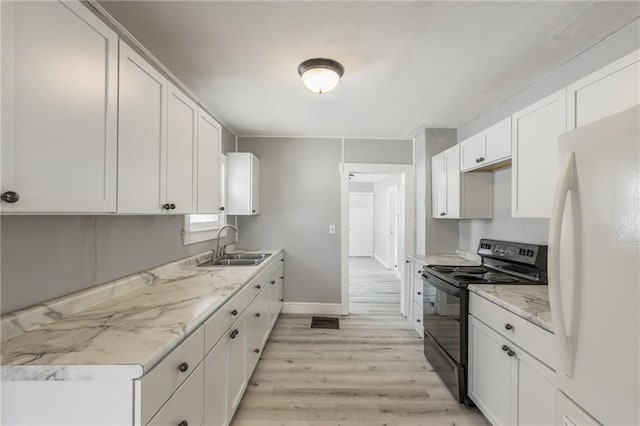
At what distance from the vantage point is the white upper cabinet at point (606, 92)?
1.26m

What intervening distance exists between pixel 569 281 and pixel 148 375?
1475mm

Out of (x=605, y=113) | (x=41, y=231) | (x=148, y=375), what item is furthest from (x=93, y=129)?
(x=605, y=113)

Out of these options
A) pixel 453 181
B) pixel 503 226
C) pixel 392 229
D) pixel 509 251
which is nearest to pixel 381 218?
pixel 392 229

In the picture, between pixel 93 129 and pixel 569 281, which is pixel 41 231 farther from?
pixel 569 281

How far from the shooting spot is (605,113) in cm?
137

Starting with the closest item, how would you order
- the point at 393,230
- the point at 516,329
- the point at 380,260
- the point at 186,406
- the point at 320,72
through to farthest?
the point at 186,406 < the point at 516,329 < the point at 320,72 < the point at 393,230 < the point at 380,260

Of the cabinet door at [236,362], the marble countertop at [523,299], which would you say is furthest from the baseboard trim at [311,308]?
the marble countertop at [523,299]

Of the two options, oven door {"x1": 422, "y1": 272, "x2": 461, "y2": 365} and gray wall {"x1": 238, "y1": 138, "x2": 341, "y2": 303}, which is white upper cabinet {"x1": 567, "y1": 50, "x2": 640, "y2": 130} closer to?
oven door {"x1": 422, "y1": 272, "x2": 461, "y2": 365}

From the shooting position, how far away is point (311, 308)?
377 centimetres

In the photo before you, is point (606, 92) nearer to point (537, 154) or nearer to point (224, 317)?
point (537, 154)

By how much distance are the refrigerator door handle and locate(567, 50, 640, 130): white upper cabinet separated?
0.73m

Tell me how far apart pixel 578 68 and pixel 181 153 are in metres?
2.72

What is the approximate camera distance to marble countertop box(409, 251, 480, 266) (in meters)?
2.80

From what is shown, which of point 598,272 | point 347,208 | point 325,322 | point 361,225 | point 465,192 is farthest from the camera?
point 361,225
